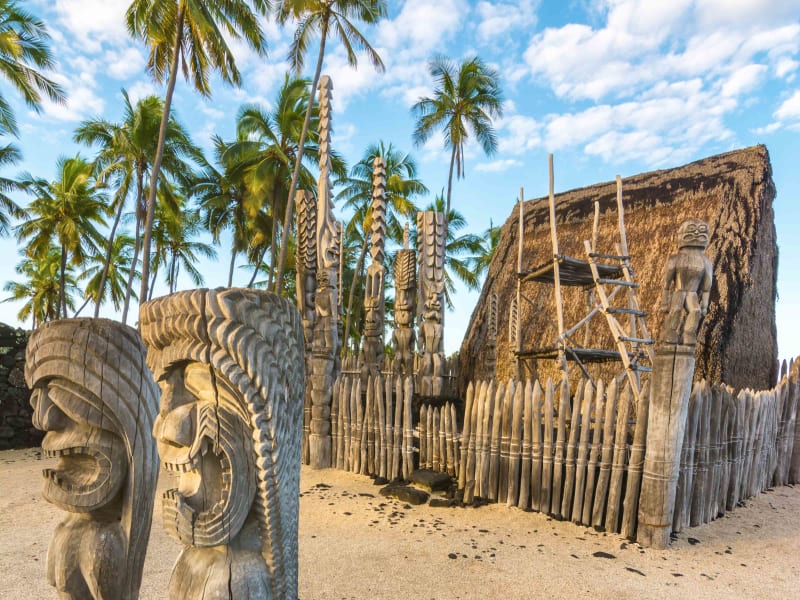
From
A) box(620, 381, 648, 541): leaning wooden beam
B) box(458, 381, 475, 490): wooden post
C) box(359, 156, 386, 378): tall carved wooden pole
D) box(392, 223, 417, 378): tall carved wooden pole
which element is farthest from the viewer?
box(392, 223, 417, 378): tall carved wooden pole

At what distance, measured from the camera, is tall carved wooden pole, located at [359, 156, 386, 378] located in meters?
10.1

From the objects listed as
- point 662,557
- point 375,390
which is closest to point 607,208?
point 375,390

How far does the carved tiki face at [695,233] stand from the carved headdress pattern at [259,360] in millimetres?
4205

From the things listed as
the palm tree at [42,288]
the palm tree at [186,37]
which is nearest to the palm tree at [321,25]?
the palm tree at [186,37]

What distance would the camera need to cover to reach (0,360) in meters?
8.83

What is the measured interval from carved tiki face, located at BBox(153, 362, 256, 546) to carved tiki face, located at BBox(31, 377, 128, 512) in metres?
0.63

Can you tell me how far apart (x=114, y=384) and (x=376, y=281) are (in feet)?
29.3

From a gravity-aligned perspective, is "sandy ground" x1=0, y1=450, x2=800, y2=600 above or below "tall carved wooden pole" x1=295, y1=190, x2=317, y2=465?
below

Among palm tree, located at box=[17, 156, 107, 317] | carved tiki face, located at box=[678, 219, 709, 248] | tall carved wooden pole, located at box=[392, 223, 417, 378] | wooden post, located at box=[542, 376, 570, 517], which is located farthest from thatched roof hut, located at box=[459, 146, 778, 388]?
palm tree, located at box=[17, 156, 107, 317]

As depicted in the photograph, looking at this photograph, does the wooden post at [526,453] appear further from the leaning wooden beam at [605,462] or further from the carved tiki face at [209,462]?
the carved tiki face at [209,462]

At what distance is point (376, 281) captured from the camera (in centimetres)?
1095

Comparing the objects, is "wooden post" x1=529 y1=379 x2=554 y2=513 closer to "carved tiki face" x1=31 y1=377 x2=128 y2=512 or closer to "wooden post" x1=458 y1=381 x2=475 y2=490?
"wooden post" x1=458 y1=381 x2=475 y2=490

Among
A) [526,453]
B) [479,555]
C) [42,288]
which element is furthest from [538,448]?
[42,288]

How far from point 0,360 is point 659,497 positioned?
35.4 feet
